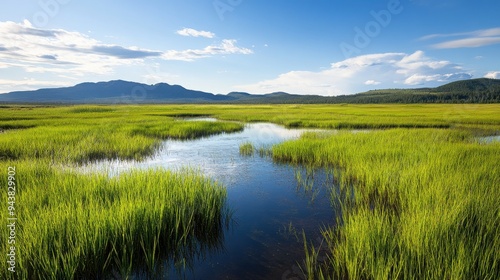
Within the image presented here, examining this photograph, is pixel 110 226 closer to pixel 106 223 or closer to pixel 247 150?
pixel 106 223

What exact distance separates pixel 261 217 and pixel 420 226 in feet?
13.1

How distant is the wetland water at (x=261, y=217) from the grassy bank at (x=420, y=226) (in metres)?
0.60

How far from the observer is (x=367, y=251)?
4.65 m

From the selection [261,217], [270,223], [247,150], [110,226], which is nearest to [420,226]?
[270,223]

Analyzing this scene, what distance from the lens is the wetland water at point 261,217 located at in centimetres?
521

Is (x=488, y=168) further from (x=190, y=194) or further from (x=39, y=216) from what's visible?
(x=39, y=216)

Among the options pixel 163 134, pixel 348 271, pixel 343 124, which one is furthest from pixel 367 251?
pixel 343 124

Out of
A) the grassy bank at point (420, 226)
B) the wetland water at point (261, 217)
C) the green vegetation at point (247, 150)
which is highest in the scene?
the grassy bank at point (420, 226)

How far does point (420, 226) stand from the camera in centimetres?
490

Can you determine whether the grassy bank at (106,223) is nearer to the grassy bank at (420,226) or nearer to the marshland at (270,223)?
the marshland at (270,223)

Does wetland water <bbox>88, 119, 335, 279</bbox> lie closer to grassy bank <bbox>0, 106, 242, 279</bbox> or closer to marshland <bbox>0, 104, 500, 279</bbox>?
marshland <bbox>0, 104, 500, 279</bbox>

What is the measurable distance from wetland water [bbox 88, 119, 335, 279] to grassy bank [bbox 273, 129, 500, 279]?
60 centimetres

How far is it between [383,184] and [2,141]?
19.7 meters

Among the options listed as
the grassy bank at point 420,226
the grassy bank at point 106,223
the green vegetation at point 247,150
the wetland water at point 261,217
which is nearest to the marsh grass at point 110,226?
the grassy bank at point 106,223
